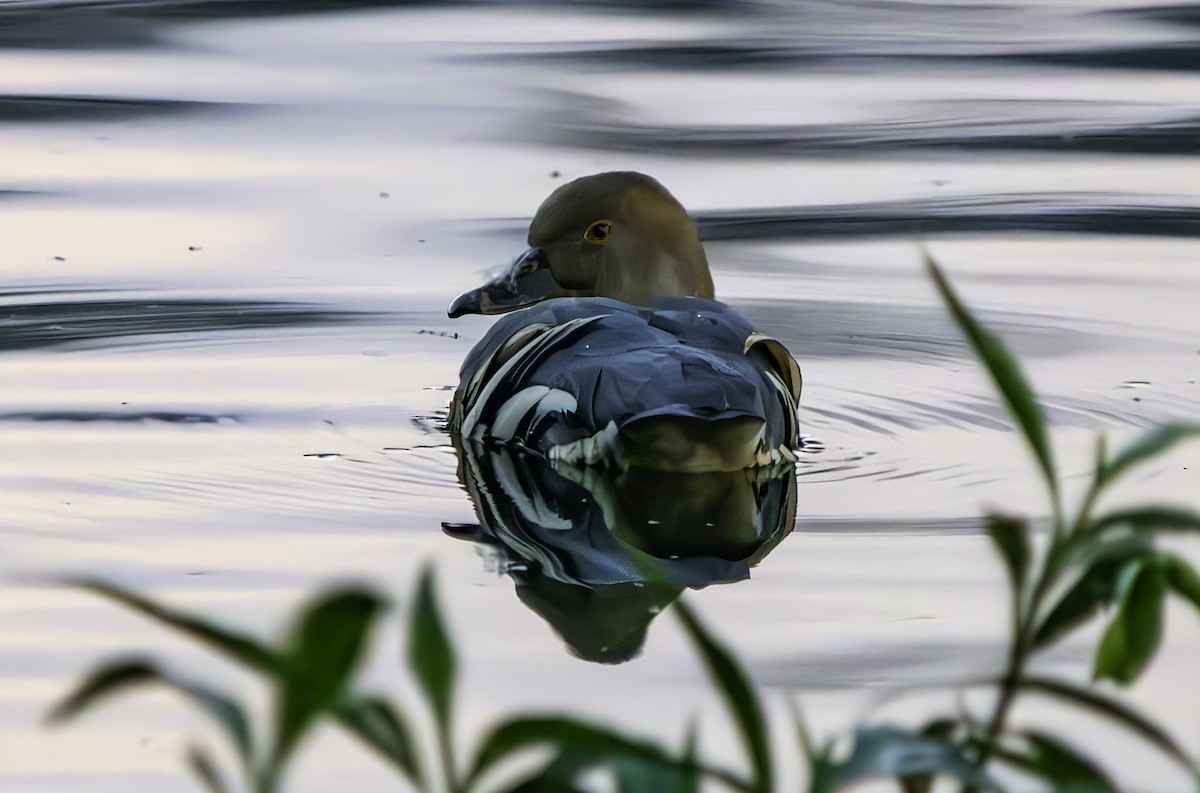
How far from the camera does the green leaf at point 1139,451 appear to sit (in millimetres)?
910

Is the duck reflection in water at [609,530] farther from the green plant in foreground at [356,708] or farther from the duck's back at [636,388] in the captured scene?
the green plant in foreground at [356,708]

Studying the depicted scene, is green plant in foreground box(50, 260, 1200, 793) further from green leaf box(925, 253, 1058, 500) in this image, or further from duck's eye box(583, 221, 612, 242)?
duck's eye box(583, 221, 612, 242)

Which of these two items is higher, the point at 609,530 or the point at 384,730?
the point at 384,730

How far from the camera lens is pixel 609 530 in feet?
14.2

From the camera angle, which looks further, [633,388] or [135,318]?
[135,318]

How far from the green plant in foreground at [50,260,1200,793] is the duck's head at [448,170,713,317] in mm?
5016

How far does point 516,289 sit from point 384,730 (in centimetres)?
525

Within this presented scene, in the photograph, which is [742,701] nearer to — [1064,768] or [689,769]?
[689,769]

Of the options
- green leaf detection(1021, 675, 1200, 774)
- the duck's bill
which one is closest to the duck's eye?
the duck's bill

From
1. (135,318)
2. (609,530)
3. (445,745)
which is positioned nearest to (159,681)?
(445,745)

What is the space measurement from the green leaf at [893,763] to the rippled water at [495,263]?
191 cm

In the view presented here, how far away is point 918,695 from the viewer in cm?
301

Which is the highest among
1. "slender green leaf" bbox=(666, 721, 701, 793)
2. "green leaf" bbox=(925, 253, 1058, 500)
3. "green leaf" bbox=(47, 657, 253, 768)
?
"green leaf" bbox=(925, 253, 1058, 500)

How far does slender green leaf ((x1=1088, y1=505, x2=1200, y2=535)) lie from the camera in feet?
3.01
